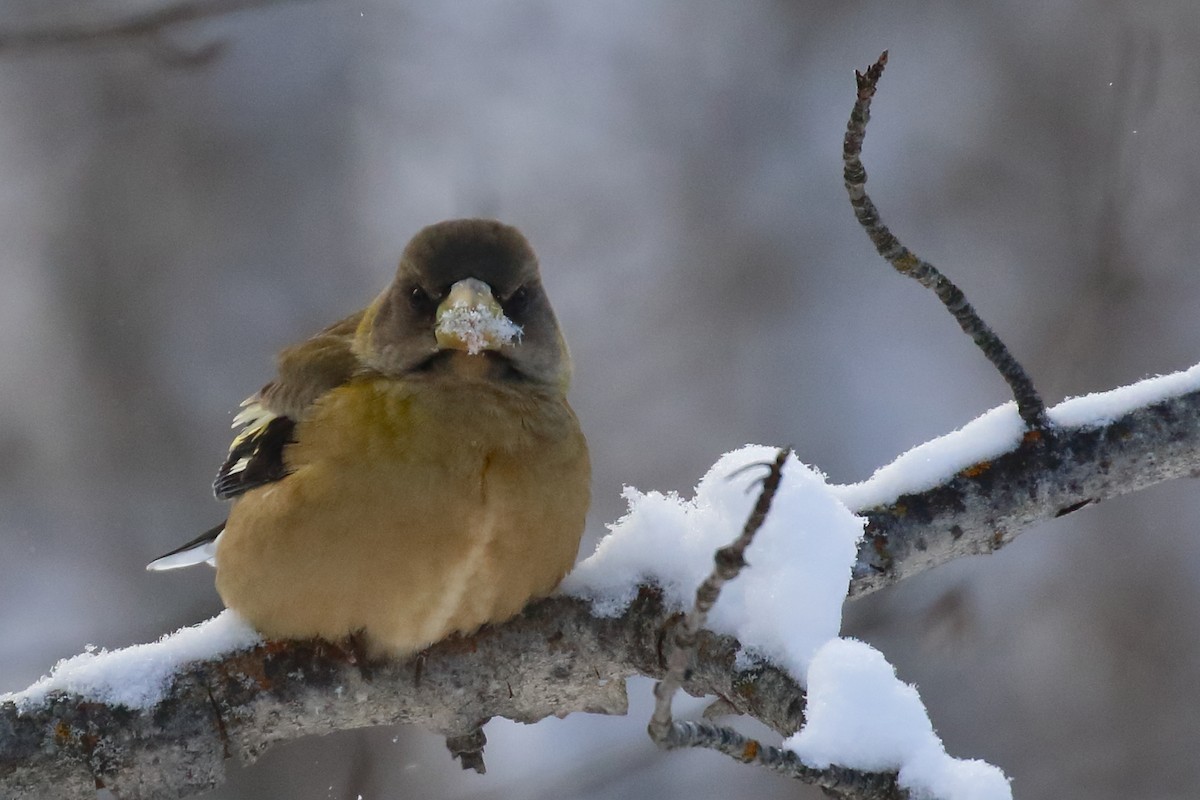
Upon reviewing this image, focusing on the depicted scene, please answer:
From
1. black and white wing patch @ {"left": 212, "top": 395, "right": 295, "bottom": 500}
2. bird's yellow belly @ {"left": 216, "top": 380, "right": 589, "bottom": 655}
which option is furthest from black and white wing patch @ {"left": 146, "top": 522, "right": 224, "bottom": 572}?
bird's yellow belly @ {"left": 216, "top": 380, "right": 589, "bottom": 655}

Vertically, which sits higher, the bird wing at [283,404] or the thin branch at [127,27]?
the thin branch at [127,27]

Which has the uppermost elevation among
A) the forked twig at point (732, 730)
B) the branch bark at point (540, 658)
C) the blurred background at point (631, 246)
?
the blurred background at point (631, 246)

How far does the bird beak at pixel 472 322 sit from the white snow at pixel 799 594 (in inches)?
22.7

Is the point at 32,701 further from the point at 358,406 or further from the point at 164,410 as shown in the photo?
the point at 164,410

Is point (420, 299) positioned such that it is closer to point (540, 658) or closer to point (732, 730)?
point (540, 658)

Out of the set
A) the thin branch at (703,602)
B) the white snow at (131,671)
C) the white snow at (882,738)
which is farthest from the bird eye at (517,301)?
the thin branch at (703,602)

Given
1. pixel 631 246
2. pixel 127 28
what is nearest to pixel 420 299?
pixel 127 28

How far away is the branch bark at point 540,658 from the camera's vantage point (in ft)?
10.4

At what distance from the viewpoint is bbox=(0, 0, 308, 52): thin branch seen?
3.14 m

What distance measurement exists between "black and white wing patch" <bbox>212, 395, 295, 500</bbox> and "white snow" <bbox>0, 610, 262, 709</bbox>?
0.48 m

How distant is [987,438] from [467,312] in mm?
1464

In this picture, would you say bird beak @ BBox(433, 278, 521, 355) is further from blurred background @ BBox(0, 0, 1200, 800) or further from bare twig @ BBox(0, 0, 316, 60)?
blurred background @ BBox(0, 0, 1200, 800)

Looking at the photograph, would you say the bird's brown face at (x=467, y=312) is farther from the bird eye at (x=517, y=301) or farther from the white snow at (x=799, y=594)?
the white snow at (x=799, y=594)

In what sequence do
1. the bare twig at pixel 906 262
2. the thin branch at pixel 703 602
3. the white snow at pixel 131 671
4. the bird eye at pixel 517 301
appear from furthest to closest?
1. the bird eye at pixel 517 301
2. the white snow at pixel 131 671
3. the bare twig at pixel 906 262
4. the thin branch at pixel 703 602
